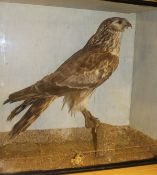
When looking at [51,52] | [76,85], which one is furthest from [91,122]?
[51,52]

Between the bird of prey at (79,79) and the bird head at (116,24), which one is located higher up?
the bird head at (116,24)

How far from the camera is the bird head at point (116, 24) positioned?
899 millimetres

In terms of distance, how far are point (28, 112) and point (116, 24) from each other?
0.37m

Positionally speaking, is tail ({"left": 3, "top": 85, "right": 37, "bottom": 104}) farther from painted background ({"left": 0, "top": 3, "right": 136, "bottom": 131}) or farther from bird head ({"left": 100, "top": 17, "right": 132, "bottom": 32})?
bird head ({"left": 100, "top": 17, "right": 132, "bottom": 32})

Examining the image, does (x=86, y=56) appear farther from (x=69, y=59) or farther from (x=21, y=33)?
(x=21, y=33)

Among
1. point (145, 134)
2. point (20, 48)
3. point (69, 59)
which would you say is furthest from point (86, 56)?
point (145, 134)

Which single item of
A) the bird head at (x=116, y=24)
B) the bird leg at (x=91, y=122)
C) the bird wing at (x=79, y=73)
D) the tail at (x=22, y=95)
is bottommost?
the bird leg at (x=91, y=122)

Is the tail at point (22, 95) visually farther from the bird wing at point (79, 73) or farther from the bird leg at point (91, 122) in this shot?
the bird leg at point (91, 122)

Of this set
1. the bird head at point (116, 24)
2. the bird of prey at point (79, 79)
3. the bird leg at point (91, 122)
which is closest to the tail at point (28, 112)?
the bird of prey at point (79, 79)

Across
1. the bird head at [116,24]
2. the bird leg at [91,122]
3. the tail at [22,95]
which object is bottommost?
the bird leg at [91,122]

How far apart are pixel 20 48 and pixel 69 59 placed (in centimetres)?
15

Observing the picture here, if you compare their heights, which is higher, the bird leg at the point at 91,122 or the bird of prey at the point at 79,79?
the bird of prey at the point at 79,79

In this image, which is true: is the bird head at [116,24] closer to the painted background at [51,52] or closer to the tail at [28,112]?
the painted background at [51,52]

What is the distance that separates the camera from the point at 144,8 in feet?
2.83
